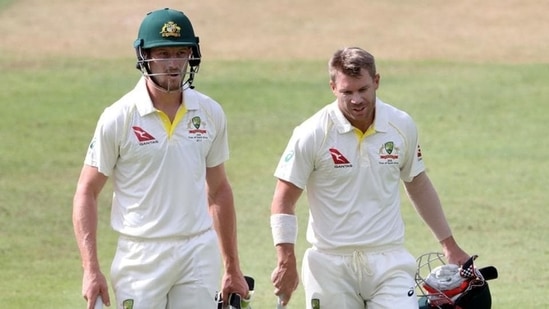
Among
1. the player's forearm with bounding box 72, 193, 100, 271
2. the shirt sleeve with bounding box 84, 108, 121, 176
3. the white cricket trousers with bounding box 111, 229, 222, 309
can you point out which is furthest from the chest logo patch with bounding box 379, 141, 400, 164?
the player's forearm with bounding box 72, 193, 100, 271

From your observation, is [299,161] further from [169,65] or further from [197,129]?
[169,65]

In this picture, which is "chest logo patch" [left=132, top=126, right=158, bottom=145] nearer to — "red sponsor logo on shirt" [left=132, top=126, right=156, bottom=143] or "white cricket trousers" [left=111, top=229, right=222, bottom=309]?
"red sponsor logo on shirt" [left=132, top=126, right=156, bottom=143]

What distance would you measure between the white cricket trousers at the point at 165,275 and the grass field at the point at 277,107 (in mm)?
3613

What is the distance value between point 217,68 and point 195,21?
12.9ft

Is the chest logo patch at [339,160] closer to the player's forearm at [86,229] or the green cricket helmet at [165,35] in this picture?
the green cricket helmet at [165,35]

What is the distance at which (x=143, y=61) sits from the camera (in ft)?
23.2

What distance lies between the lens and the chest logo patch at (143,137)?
7020mm

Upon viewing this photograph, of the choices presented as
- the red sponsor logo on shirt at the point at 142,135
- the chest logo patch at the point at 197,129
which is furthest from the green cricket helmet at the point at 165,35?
the red sponsor logo on shirt at the point at 142,135

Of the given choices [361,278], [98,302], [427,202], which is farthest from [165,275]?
[427,202]

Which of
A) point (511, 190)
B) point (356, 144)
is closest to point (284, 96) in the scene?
point (511, 190)

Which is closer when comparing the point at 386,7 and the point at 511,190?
the point at 511,190

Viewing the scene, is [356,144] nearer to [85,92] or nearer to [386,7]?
[85,92]

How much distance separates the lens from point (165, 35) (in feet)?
23.1

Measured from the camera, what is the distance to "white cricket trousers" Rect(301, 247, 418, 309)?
7422mm
